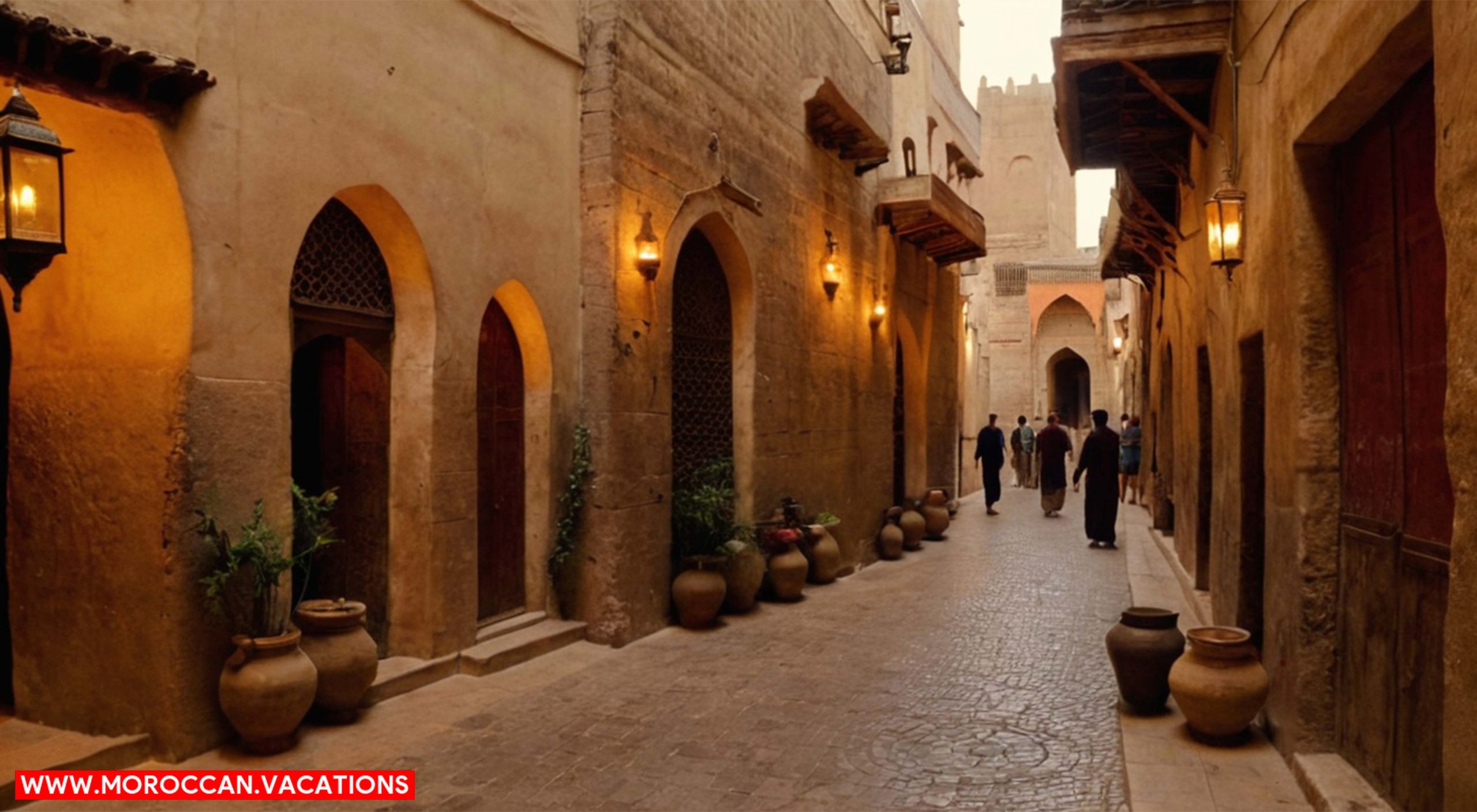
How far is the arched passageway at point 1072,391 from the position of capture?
40.1 meters

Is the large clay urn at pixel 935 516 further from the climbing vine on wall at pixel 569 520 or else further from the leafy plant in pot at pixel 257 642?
the leafy plant in pot at pixel 257 642

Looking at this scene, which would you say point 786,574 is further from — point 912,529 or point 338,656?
point 338,656

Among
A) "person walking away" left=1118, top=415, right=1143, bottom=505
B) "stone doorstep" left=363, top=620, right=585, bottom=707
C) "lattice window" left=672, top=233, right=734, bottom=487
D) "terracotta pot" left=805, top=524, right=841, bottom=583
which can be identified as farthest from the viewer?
"person walking away" left=1118, top=415, right=1143, bottom=505

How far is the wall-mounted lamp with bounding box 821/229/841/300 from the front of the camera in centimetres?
1134

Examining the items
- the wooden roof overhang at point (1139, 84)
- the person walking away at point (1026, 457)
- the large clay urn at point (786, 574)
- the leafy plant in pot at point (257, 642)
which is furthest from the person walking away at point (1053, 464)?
the leafy plant in pot at point (257, 642)

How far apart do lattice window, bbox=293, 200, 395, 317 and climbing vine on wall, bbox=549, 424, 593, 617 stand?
1.79 meters

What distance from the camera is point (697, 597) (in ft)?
25.9

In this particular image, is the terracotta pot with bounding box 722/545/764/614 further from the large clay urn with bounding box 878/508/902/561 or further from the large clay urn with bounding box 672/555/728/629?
the large clay urn with bounding box 878/508/902/561

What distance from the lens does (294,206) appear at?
16.9 ft

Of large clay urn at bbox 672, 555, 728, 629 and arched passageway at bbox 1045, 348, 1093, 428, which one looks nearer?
large clay urn at bbox 672, 555, 728, 629

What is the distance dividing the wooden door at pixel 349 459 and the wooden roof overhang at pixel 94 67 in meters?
1.99

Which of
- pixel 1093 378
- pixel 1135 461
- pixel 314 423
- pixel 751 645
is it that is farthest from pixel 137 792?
pixel 1093 378

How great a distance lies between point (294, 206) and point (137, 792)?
288 cm

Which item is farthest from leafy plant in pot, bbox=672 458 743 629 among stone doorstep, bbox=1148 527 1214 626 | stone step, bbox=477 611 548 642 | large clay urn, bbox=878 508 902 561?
large clay urn, bbox=878 508 902 561
